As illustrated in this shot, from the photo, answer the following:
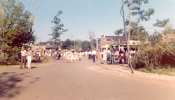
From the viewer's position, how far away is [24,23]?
44.8 m

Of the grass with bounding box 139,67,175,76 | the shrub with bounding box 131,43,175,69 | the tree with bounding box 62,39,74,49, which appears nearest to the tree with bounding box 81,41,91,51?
the tree with bounding box 62,39,74,49

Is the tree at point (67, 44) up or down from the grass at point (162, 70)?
up

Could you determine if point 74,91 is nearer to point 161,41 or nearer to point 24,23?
point 161,41

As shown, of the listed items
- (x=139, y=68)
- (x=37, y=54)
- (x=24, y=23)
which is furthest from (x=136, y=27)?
(x=139, y=68)

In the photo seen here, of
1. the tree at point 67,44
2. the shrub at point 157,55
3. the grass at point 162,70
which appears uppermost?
the tree at point 67,44

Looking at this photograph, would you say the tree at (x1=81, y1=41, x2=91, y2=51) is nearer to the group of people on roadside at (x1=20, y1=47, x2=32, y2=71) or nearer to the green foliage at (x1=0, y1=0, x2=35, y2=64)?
the green foliage at (x1=0, y1=0, x2=35, y2=64)

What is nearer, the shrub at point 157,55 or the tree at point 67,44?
the shrub at point 157,55

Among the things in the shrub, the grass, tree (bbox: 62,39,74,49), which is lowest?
the grass

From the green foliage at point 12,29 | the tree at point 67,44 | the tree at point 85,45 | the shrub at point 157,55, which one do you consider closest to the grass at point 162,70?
the shrub at point 157,55

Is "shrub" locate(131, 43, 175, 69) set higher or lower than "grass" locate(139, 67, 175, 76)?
higher

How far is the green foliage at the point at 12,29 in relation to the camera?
140 feet

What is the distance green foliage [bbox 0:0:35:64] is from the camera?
4269cm

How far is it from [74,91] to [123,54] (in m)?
24.3

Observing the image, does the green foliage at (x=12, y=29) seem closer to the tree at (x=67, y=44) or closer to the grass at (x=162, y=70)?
the grass at (x=162, y=70)
